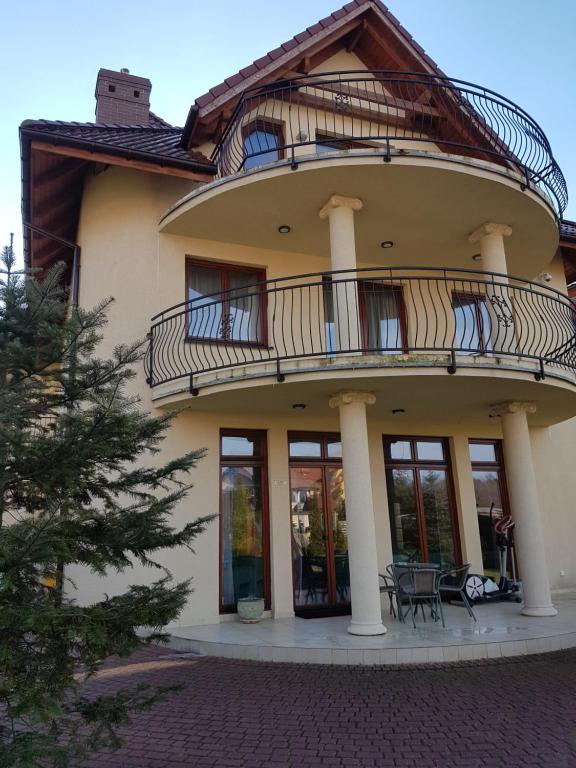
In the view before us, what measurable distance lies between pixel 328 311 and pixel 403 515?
415 cm

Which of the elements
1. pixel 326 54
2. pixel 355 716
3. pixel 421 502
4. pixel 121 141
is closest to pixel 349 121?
pixel 326 54

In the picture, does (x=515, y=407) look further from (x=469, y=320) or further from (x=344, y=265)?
(x=344, y=265)

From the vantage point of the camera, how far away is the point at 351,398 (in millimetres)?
8883

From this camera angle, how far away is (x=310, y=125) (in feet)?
39.9

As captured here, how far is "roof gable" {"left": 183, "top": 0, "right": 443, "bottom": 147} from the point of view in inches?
432

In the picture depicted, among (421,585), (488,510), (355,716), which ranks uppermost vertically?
(488,510)

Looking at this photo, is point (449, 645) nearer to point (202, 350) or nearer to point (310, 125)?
point (202, 350)

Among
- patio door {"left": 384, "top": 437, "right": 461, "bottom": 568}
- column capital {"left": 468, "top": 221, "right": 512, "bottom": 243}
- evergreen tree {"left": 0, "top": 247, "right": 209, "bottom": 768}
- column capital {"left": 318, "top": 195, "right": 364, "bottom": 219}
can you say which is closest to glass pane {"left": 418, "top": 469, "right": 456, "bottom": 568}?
patio door {"left": 384, "top": 437, "right": 461, "bottom": 568}

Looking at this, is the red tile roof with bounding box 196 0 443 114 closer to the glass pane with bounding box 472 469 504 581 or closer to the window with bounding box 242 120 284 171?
the window with bounding box 242 120 284 171

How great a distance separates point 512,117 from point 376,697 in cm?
901

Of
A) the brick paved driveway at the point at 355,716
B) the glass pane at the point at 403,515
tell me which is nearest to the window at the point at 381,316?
the glass pane at the point at 403,515

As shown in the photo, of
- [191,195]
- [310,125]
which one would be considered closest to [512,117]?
[310,125]

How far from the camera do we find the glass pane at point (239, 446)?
34.3 feet

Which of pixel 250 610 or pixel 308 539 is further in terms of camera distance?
pixel 308 539
